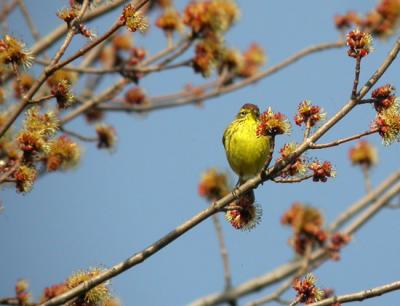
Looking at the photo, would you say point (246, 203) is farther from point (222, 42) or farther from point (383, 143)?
point (222, 42)

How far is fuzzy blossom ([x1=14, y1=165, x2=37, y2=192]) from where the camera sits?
430 cm

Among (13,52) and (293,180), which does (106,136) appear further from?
(293,180)

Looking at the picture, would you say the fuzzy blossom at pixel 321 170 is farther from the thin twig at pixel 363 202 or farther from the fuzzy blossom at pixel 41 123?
the thin twig at pixel 363 202

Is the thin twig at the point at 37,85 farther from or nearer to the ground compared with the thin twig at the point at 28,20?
nearer to the ground

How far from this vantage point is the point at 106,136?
6738 millimetres

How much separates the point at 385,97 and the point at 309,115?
443 millimetres

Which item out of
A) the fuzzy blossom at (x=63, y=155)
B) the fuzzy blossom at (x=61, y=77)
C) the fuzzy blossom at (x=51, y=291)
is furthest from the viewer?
the fuzzy blossom at (x=61, y=77)

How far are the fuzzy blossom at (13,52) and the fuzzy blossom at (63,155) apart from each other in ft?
3.55

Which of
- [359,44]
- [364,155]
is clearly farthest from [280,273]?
[359,44]

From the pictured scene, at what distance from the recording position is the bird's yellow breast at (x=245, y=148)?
600 centimetres

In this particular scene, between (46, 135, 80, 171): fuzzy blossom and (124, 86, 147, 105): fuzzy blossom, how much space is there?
215cm

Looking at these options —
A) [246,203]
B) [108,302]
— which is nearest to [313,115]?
[246,203]

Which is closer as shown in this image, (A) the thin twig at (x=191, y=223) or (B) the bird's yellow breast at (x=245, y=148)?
(A) the thin twig at (x=191, y=223)

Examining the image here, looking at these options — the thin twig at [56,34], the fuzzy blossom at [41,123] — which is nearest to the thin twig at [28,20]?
the thin twig at [56,34]
